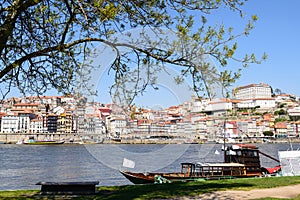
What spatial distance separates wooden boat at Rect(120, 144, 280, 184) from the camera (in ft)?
63.9

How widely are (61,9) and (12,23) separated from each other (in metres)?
1.27

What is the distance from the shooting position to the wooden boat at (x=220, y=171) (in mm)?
19484

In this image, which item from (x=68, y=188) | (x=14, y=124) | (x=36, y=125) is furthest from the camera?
(x=36, y=125)

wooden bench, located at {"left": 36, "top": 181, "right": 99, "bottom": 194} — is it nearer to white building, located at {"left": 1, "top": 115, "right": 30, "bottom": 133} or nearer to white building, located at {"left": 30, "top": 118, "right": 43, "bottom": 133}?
white building, located at {"left": 30, "top": 118, "right": 43, "bottom": 133}

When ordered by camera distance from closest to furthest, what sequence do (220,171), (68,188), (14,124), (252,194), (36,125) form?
1. (252,194)
2. (68,188)
3. (220,171)
4. (14,124)
5. (36,125)

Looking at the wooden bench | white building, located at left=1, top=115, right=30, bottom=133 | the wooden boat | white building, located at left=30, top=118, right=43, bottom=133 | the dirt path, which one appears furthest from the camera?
white building, located at left=30, top=118, right=43, bottom=133

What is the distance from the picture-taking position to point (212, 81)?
27.0 feet

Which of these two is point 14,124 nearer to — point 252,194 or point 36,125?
point 36,125

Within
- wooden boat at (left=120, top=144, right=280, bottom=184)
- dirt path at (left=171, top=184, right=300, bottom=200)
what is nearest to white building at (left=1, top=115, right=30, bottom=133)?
wooden boat at (left=120, top=144, right=280, bottom=184)

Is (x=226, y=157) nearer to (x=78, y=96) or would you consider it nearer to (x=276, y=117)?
(x=78, y=96)

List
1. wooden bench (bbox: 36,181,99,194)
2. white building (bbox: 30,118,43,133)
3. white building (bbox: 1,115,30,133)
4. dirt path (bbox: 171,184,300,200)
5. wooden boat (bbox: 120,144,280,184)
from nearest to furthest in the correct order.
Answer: dirt path (bbox: 171,184,300,200) → wooden bench (bbox: 36,181,99,194) → wooden boat (bbox: 120,144,280,184) → white building (bbox: 1,115,30,133) → white building (bbox: 30,118,43,133)

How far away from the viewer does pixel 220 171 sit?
20984 millimetres

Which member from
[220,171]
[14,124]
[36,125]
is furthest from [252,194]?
[14,124]

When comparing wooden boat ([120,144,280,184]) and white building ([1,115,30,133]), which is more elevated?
white building ([1,115,30,133])
